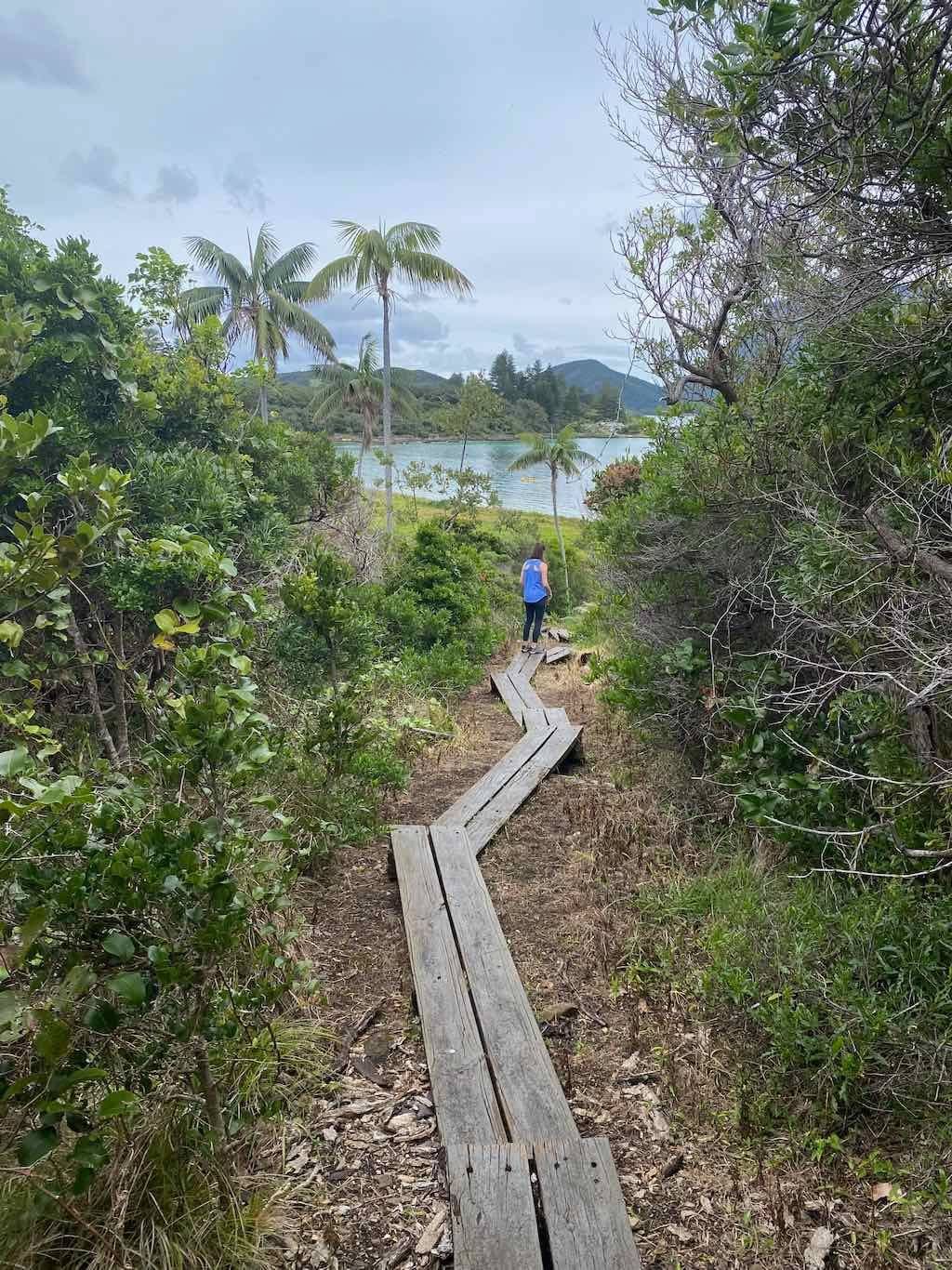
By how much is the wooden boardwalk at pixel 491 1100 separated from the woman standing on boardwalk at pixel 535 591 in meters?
7.08

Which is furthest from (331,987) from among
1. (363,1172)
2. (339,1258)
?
(339,1258)

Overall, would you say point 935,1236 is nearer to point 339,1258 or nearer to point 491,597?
point 339,1258

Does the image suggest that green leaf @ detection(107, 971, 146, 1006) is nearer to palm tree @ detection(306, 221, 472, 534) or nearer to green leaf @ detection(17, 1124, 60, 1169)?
green leaf @ detection(17, 1124, 60, 1169)

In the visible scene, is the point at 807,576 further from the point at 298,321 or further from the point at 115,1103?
the point at 298,321

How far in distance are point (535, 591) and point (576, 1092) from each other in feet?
30.0

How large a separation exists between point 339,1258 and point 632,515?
17.5 ft

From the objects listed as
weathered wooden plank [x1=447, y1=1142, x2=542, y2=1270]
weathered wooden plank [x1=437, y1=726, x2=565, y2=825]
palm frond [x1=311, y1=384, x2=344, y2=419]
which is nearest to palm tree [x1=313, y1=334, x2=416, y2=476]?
palm frond [x1=311, y1=384, x2=344, y2=419]

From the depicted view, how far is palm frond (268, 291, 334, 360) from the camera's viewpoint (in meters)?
27.0

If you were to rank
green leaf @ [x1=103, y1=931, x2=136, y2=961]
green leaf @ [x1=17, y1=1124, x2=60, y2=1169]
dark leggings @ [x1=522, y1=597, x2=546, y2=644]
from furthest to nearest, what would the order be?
dark leggings @ [x1=522, y1=597, x2=546, y2=644]
green leaf @ [x1=103, y1=931, x2=136, y2=961]
green leaf @ [x1=17, y1=1124, x2=60, y2=1169]

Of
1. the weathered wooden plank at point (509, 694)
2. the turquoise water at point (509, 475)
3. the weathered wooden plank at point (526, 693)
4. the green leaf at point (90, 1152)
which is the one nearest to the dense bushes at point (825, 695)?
the green leaf at point (90, 1152)

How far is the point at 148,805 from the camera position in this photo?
2.43 meters

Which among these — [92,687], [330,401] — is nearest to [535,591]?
[92,687]

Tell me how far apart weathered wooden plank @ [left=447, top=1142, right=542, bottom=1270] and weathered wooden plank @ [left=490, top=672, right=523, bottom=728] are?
5794mm

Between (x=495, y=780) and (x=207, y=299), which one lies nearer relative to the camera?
(x=495, y=780)
